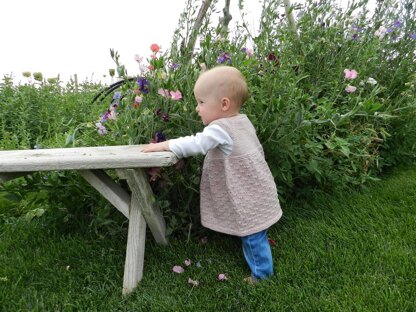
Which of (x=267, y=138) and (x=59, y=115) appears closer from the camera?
(x=267, y=138)

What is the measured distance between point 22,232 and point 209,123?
4.83ft

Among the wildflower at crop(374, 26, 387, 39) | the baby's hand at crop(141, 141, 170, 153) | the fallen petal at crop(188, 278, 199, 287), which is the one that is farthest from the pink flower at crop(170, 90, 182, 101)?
the wildflower at crop(374, 26, 387, 39)

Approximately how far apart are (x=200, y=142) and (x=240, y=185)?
33 centimetres

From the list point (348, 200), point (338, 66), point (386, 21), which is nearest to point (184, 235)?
point (348, 200)

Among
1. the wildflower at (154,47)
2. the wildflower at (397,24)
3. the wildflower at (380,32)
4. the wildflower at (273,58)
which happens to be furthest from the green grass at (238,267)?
the wildflower at (397,24)

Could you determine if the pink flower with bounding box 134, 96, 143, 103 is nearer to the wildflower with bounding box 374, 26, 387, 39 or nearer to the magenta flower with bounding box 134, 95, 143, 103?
the magenta flower with bounding box 134, 95, 143, 103

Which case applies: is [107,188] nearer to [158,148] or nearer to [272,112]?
[158,148]

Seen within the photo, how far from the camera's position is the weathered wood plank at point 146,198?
1946 mm

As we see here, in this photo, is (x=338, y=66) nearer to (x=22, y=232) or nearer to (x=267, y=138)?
(x=267, y=138)

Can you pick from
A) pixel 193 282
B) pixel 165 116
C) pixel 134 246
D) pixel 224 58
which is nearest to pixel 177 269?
pixel 193 282

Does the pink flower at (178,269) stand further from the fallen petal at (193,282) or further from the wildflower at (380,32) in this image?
the wildflower at (380,32)

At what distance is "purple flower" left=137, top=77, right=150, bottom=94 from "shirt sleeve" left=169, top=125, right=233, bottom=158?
38 centimetres

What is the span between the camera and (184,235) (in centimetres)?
256

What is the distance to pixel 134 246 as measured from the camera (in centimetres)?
209
